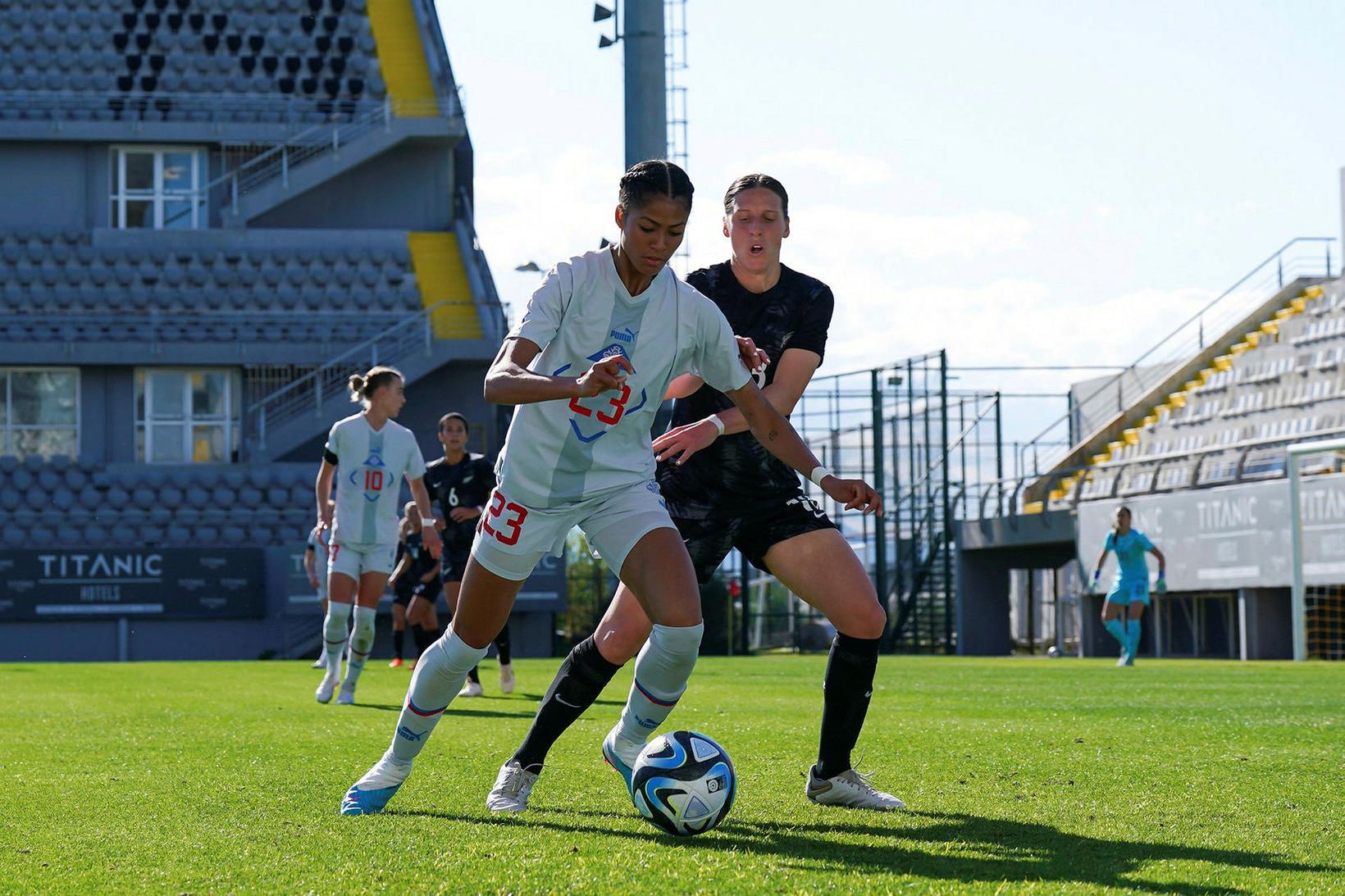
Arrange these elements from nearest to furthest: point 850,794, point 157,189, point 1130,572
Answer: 1. point 850,794
2. point 1130,572
3. point 157,189

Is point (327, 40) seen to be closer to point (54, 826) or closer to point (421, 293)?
point (421, 293)

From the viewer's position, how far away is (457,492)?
12.6m

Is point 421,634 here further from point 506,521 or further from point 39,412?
point 39,412

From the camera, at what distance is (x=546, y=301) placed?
4.79 metres

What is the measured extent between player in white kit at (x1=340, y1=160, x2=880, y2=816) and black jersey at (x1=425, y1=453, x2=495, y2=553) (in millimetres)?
7306

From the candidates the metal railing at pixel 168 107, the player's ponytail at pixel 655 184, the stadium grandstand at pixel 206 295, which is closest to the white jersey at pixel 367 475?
the player's ponytail at pixel 655 184

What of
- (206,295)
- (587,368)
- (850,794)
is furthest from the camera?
(206,295)

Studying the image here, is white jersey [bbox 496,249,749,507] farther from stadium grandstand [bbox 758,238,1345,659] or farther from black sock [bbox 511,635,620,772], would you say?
stadium grandstand [bbox 758,238,1345,659]

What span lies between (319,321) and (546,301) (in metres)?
30.0

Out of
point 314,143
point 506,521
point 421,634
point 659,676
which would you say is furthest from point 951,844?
point 314,143

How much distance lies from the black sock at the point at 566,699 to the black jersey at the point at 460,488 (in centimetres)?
695

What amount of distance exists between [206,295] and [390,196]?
200 inches

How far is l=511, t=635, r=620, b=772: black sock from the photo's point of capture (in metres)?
5.39

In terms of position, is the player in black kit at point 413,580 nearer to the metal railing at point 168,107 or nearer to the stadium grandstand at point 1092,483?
the stadium grandstand at point 1092,483
